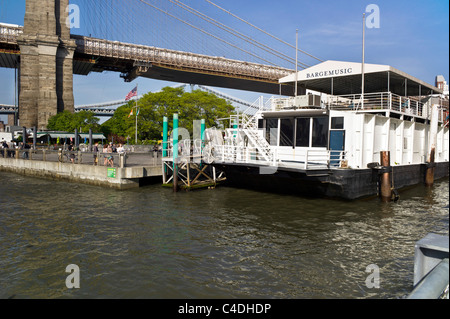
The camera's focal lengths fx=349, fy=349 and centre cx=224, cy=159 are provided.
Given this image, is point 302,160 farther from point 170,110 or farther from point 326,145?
point 170,110

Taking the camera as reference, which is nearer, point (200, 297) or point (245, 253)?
point (200, 297)

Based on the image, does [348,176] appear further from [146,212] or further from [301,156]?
[146,212]

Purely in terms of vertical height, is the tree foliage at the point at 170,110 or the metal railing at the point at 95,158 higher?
the tree foliage at the point at 170,110

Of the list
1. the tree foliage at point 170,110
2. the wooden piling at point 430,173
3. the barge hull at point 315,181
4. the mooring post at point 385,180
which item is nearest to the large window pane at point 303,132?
the barge hull at point 315,181

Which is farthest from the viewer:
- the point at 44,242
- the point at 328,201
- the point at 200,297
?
the point at 328,201

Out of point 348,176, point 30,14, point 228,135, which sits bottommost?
point 348,176

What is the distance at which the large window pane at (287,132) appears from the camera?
66.9 ft

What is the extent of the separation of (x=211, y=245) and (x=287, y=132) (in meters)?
11.3

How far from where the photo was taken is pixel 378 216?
1518cm

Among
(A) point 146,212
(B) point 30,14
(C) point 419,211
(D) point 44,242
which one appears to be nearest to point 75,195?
(A) point 146,212

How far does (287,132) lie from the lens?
2069 cm

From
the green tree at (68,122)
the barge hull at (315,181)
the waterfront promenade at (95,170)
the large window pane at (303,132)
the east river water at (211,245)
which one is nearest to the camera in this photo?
the east river water at (211,245)
